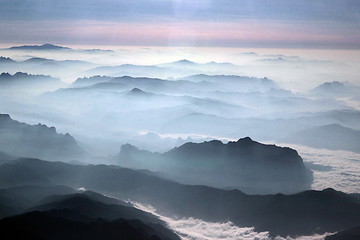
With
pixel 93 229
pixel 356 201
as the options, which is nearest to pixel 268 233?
pixel 356 201

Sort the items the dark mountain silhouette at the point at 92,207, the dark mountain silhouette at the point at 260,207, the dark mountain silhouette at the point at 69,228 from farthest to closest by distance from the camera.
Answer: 1. the dark mountain silhouette at the point at 260,207
2. the dark mountain silhouette at the point at 92,207
3. the dark mountain silhouette at the point at 69,228

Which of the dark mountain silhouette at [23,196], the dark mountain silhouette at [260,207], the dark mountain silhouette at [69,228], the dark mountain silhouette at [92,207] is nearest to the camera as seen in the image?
the dark mountain silhouette at [69,228]

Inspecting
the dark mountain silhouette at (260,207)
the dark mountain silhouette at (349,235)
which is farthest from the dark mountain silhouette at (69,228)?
the dark mountain silhouette at (349,235)

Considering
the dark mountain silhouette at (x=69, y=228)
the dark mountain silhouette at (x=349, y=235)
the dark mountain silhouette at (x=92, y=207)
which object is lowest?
the dark mountain silhouette at (x=69, y=228)

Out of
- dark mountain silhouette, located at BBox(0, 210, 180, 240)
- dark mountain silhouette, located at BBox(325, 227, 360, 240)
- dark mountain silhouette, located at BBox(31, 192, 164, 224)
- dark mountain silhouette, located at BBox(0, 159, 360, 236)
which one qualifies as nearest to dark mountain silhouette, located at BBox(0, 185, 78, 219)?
dark mountain silhouette, located at BBox(31, 192, 164, 224)

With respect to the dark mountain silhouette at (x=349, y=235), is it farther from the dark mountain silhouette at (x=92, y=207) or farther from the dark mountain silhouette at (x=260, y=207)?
the dark mountain silhouette at (x=92, y=207)

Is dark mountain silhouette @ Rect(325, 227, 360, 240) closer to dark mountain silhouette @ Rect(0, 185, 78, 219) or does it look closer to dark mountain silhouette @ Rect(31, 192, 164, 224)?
dark mountain silhouette @ Rect(31, 192, 164, 224)

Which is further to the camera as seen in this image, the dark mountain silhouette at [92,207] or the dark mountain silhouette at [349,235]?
the dark mountain silhouette at [92,207]

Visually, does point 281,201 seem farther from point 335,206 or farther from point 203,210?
point 203,210

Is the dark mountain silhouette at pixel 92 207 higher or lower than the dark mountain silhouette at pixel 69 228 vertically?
higher
